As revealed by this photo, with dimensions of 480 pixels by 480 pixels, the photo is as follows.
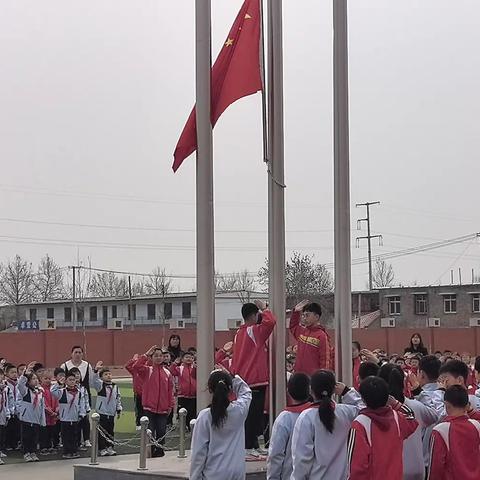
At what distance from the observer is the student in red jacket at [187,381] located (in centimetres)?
1777

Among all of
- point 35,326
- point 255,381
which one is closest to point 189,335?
point 35,326

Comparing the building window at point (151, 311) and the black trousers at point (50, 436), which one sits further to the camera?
the building window at point (151, 311)

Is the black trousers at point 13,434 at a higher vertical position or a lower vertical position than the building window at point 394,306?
lower

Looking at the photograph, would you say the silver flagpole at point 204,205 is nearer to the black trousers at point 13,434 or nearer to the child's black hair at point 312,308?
the child's black hair at point 312,308

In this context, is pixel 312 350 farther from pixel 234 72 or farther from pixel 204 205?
pixel 234 72

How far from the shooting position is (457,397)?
6.01 metres

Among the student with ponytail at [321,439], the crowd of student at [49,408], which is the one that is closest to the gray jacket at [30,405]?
the crowd of student at [49,408]

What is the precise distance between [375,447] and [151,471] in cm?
490

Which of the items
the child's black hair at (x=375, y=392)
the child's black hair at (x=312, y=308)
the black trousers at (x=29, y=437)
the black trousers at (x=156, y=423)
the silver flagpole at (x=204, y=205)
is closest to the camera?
the child's black hair at (x=375, y=392)

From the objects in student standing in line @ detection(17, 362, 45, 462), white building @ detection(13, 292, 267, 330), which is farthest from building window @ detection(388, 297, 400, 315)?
student standing in line @ detection(17, 362, 45, 462)

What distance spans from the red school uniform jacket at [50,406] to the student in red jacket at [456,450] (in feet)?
34.2

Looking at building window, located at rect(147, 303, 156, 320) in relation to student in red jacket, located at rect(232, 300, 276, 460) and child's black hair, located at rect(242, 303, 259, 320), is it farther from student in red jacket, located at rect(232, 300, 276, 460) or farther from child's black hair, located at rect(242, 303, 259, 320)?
child's black hair, located at rect(242, 303, 259, 320)

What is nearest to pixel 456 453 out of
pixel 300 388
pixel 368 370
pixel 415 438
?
pixel 415 438

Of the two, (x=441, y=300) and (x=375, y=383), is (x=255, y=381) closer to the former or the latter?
(x=375, y=383)
